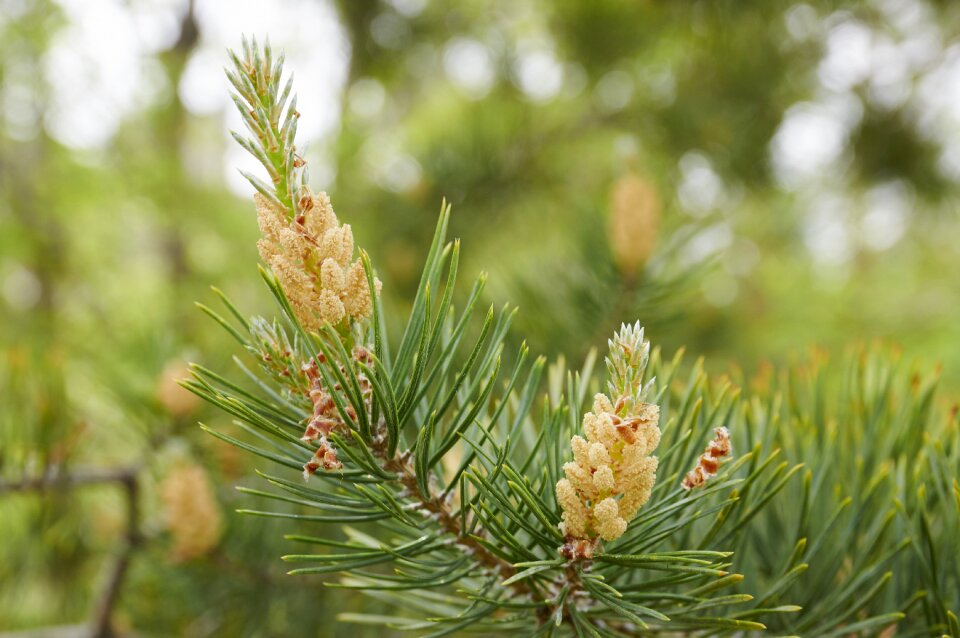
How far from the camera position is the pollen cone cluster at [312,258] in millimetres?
253

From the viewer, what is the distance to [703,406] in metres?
0.38

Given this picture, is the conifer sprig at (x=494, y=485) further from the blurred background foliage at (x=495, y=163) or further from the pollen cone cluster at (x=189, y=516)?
the blurred background foliage at (x=495, y=163)

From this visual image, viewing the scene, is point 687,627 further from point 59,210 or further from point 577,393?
point 59,210

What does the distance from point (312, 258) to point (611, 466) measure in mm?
141

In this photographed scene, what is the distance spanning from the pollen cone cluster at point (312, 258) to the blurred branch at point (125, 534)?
1.58 ft

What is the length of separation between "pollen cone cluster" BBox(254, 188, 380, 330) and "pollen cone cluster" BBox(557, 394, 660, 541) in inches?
4.1

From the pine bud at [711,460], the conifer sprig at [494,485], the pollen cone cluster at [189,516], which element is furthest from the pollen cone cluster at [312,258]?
the pollen cone cluster at [189,516]

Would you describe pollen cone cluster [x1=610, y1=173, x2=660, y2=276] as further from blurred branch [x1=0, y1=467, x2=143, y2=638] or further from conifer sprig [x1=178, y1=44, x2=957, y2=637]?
blurred branch [x1=0, y1=467, x2=143, y2=638]

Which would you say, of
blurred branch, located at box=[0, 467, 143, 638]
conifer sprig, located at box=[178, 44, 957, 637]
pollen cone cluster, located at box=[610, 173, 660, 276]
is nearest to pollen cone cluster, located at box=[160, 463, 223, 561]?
blurred branch, located at box=[0, 467, 143, 638]

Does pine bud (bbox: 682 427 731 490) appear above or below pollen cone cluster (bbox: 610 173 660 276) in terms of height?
below

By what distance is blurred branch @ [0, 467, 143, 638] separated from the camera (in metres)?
0.62

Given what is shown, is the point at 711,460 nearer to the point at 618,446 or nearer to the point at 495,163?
the point at 618,446

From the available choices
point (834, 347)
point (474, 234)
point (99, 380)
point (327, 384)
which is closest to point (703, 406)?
point (327, 384)

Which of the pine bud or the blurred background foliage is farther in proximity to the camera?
the blurred background foliage
